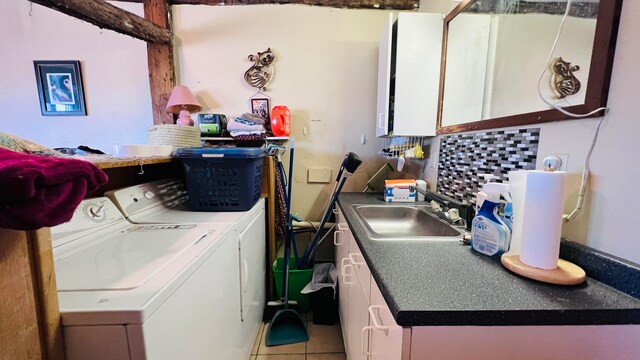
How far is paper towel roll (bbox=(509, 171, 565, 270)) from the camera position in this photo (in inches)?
28.1

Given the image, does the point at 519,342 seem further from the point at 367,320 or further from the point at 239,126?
the point at 239,126

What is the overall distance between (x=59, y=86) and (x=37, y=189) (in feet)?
9.44

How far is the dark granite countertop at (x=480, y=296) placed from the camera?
23.1 inches

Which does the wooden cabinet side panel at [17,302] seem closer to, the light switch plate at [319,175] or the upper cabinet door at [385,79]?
the upper cabinet door at [385,79]

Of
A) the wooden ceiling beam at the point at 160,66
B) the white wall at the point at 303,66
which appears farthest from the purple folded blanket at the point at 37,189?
the wooden ceiling beam at the point at 160,66

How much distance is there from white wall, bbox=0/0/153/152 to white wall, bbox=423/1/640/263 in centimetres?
300

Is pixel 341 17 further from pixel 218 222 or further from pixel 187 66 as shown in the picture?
pixel 218 222

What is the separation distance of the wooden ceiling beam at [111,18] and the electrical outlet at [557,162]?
264cm

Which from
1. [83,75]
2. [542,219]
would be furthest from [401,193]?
[83,75]

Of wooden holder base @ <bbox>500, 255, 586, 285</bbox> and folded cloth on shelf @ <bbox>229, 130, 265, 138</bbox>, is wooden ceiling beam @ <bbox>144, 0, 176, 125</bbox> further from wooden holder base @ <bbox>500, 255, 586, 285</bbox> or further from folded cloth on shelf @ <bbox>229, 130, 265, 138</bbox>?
wooden holder base @ <bbox>500, 255, 586, 285</bbox>

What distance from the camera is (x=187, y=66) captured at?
7.73 feet

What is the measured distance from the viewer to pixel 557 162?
782mm

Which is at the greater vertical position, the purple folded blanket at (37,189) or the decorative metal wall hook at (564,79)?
the decorative metal wall hook at (564,79)

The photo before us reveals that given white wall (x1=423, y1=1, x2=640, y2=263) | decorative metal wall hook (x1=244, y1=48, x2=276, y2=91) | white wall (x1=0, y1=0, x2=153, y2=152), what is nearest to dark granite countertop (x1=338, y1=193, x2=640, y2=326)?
white wall (x1=423, y1=1, x2=640, y2=263)
